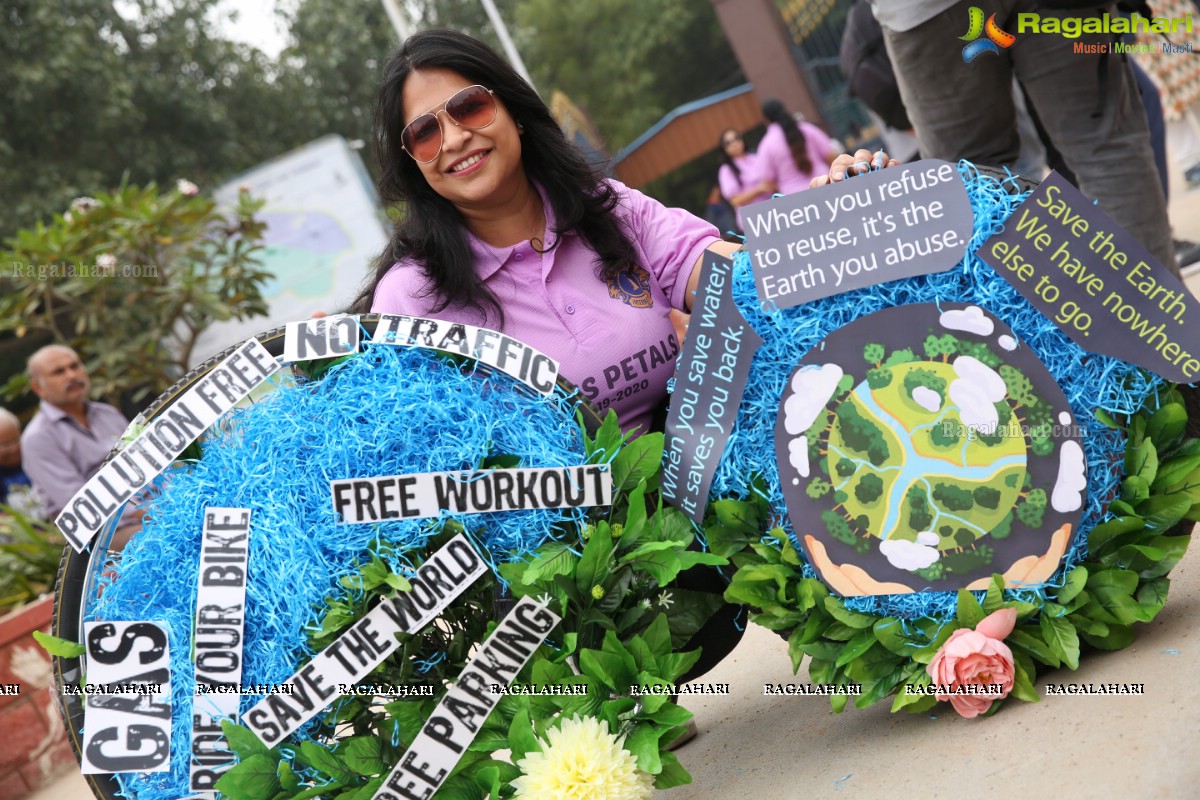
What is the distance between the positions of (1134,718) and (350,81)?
21449 millimetres

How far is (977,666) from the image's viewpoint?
1.75 metres

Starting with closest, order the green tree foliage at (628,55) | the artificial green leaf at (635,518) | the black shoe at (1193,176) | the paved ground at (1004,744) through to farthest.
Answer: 1. the paved ground at (1004,744)
2. the artificial green leaf at (635,518)
3. the black shoe at (1193,176)
4. the green tree foliage at (628,55)

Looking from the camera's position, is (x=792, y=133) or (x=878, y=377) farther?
(x=792, y=133)

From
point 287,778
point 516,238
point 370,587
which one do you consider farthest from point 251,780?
point 516,238

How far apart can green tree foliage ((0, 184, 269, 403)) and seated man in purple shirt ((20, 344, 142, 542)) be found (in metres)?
1.16

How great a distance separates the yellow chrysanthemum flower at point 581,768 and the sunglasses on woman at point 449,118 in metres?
1.20

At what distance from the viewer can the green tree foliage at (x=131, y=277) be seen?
6742mm

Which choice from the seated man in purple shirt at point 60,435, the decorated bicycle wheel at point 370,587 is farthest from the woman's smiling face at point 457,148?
the seated man in purple shirt at point 60,435

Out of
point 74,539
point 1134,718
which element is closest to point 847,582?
point 1134,718

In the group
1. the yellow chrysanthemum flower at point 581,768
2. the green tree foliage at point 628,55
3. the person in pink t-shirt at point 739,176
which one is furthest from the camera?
the green tree foliage at point 628,55

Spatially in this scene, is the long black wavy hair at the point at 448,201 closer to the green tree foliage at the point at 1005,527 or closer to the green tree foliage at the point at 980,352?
the green tree foliage at the point at 980,352

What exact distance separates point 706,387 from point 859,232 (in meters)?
0.37

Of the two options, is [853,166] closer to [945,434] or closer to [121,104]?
[945,434]

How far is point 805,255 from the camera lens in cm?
191
